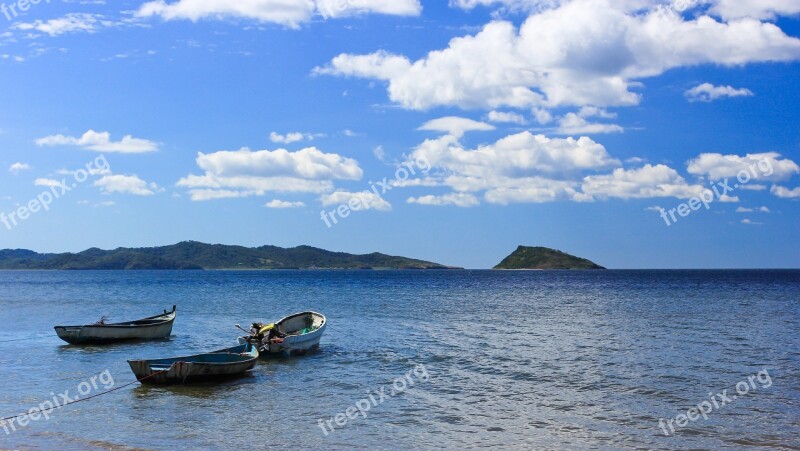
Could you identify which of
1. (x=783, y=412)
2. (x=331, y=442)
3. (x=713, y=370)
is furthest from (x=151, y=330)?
(x=783, y=412)

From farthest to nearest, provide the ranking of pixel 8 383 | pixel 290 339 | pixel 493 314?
pixel 493 314
pixel 290 339
pixel 8 383

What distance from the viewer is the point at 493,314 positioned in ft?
208

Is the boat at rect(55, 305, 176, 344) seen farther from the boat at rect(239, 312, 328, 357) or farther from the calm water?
the boat at rect(239, 312, 328, 357)

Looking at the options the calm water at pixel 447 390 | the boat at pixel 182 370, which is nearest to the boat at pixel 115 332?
the calm water at pixel 447 390

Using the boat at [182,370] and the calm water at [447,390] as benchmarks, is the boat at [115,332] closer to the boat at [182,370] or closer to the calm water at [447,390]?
the calm water at [447,390]

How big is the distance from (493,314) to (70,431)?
4726 centimetres

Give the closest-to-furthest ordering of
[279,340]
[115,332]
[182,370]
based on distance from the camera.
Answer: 1. [182,370]
2. [279,340]
3. [115,332]

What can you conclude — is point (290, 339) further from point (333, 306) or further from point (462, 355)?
point (333, 306)

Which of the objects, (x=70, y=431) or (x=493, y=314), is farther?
(x=493, y=314)

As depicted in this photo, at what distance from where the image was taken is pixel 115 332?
41.8 meters

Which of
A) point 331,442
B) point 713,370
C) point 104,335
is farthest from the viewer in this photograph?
point 104,335

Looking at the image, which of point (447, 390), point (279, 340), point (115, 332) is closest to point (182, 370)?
A: point (279, 340)

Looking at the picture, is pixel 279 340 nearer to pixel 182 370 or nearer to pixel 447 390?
pixel 182 370

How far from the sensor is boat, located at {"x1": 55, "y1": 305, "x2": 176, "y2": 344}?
40188mm
